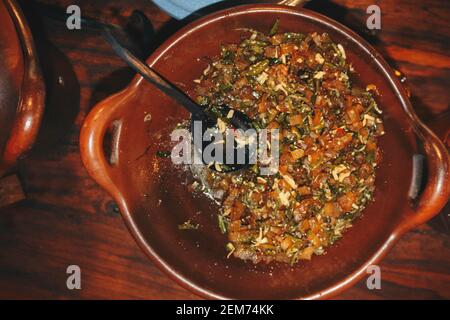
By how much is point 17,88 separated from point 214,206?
78 cm

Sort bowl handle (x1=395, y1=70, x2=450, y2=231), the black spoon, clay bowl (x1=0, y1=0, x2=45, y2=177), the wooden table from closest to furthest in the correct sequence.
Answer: bowl handle (x1=395, y1=70, x2=450, y2=231) < clay bowl (x1=0, y1=0, x2=45, y2=177) < the black spoon < the wooden table

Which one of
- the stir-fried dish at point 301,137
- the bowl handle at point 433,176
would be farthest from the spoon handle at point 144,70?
the bowl handle at point 433,176

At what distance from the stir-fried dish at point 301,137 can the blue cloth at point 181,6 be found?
0.18m

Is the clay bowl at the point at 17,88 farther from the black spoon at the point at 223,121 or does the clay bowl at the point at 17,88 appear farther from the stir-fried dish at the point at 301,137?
the stir-fried dish at the point at 301,137

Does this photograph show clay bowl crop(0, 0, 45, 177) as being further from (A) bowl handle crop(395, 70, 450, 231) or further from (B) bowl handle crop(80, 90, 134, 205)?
(A) bowl handle crop(395, 70, 450, 231)

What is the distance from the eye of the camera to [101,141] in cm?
134

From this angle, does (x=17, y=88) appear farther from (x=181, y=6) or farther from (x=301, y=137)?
(x=301, y=137)

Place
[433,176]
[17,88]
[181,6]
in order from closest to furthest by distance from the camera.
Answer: [433,176] → [17,88] → [181,6]

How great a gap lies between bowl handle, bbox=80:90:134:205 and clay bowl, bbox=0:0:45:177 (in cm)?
17

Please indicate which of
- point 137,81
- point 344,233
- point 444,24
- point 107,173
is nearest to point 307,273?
point 344,233

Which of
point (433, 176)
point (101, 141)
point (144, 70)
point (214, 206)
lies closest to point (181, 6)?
point (144, 70)

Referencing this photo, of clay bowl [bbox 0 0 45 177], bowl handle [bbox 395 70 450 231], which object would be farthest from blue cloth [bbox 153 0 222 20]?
bowl handle [bbox 395 70 450 231]

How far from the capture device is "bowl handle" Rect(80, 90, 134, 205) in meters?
1.31

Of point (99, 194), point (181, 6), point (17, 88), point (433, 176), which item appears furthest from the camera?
point (99, 194)
